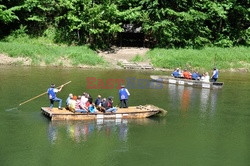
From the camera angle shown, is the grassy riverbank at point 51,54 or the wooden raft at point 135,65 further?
the wooden raft at point 135,65

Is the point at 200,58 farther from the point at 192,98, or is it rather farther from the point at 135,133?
the point at 135,133

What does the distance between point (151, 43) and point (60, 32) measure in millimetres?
12508

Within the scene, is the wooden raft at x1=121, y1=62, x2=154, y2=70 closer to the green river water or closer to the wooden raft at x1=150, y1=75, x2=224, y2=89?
the wooden raft at x1=150, y1=75, x2=224, y2=89

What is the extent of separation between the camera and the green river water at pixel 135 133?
21.9 meters

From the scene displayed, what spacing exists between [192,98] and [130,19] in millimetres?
23210

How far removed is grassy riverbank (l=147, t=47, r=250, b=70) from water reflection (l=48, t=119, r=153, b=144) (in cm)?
2436

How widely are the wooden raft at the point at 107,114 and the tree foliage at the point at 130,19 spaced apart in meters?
25.9

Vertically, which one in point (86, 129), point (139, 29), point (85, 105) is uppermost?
point (139, 29)

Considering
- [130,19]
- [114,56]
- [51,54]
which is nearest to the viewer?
[51,54]

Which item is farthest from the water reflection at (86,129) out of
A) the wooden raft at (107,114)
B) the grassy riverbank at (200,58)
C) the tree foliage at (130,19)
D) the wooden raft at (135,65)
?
the tree foliage at (130,19)

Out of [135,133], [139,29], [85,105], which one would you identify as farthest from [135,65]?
[135,133]

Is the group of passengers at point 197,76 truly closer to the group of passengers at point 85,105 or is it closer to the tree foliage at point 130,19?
the tree foliage at point 130,19

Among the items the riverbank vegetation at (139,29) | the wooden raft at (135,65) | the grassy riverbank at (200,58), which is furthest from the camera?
the riverbank vegetation at (139,29)

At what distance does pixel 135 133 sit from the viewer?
2598 centimetres
